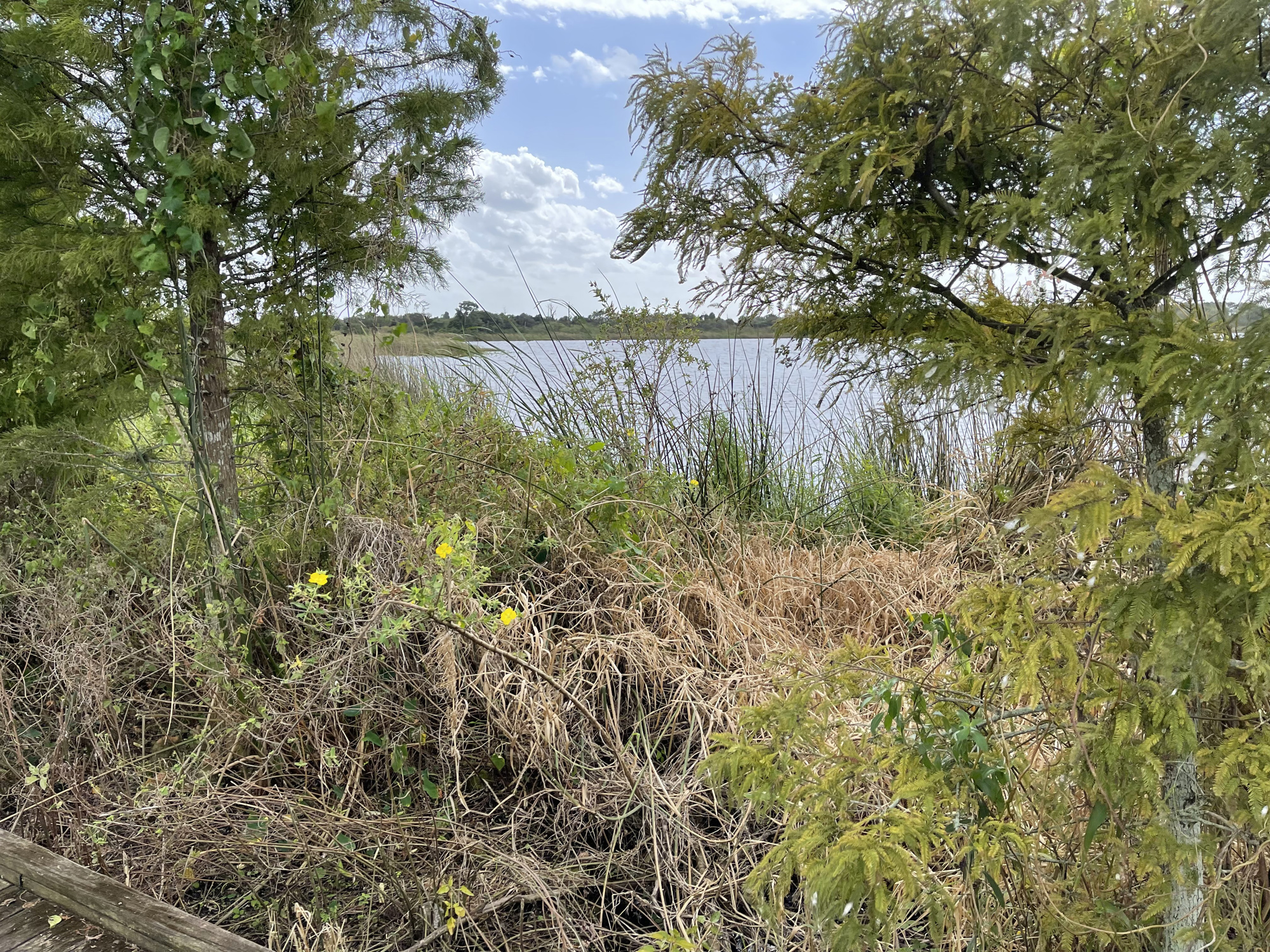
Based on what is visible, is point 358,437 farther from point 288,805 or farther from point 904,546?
point 904,546

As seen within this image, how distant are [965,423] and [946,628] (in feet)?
11.8

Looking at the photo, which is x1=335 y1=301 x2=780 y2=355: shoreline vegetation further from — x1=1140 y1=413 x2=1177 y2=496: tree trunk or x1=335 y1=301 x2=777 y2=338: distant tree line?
x1=1140 y1=413 x2=1177 y2=496: tree trunk

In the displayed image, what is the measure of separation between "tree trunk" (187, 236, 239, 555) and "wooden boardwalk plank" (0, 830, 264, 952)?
102 cm

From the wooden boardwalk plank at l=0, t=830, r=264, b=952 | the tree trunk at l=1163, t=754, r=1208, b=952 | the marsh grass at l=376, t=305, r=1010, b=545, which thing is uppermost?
the marsh grass at l=376, t=305, r=1010, b=545

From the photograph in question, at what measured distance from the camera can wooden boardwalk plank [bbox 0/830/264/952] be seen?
1.89m

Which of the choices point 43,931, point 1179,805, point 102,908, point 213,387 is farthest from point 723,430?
point 43,931

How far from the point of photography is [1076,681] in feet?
4.46

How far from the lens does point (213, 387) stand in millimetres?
3076

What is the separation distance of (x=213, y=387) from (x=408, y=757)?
1.58 metres

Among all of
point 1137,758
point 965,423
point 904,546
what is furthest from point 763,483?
point 1137,758

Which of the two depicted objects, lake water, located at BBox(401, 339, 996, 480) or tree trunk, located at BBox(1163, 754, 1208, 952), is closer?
tree trunk, located at BBox(1163, 754, 1208, 952)

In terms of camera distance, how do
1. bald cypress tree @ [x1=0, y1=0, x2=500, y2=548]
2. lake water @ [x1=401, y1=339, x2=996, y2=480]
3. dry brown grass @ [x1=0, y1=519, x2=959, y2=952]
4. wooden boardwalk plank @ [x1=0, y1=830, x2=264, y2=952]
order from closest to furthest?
wooden boardwalk plank @ [x1=0, y1=830, x2=264, y2=952] → dry brown grass @ [x1=0, y1=519, x2=959, y2=952] → bald cypress tree @ [x1=0, y1=0, x2=500, y2=548] → lake water @ [x1=401, y1=339, x2=996, y2=480]

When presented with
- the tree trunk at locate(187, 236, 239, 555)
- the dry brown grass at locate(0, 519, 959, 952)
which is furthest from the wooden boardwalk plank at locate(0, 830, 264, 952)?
the tree trunk at locate(187, 236, 239, 555)

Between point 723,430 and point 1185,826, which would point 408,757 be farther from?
point 723,430
